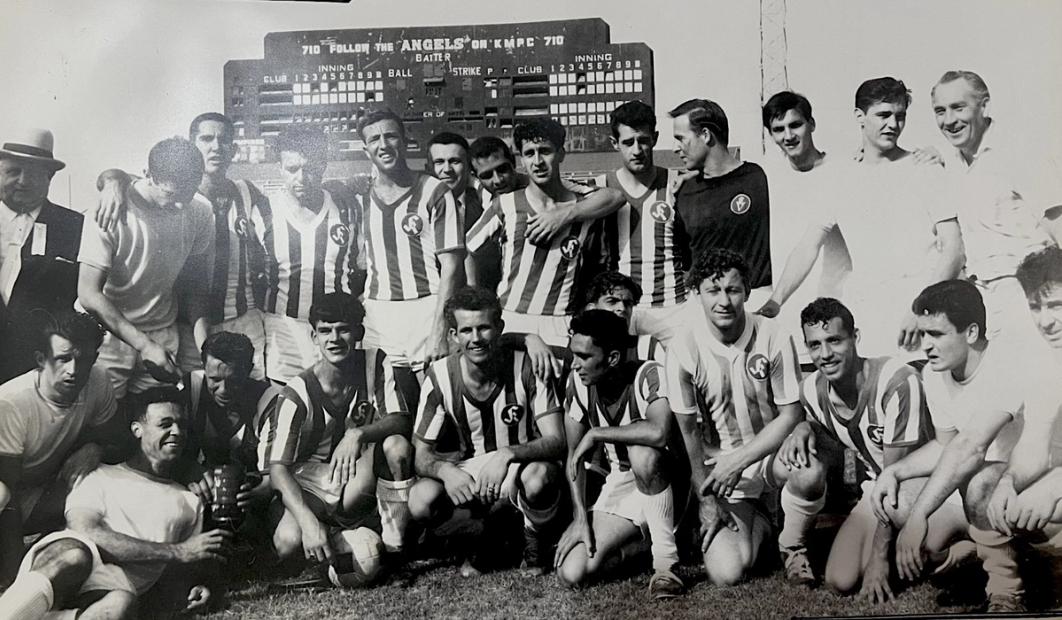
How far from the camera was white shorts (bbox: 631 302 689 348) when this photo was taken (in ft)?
7.49

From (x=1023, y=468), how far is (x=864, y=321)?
21.7 inches

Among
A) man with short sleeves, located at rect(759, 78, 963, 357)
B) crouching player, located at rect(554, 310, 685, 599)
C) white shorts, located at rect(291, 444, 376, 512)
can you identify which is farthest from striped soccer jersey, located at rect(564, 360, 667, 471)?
white shorts, located at rect(291, 444, 376, 512)

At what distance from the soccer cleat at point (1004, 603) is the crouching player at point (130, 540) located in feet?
6.25

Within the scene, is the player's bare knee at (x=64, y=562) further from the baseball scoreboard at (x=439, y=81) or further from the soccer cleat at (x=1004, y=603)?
the soccer cleat at (x=1004, y=603)

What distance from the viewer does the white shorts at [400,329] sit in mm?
2266

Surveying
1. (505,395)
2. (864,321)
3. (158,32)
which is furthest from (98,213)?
(864,321)

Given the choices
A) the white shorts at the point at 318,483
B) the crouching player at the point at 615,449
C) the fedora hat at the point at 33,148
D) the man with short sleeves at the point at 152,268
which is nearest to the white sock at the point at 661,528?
the crouching player at the point at 615,449

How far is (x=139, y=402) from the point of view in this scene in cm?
223

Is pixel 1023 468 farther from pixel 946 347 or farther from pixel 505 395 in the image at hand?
pixel 505 395

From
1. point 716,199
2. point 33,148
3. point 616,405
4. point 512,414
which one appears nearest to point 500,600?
point 512,414

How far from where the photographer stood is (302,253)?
2270 millimetres

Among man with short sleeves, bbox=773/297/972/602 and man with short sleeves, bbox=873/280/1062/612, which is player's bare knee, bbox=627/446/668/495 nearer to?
man with short sleeves, bbox=773/297/972/602

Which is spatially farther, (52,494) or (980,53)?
(980,53)

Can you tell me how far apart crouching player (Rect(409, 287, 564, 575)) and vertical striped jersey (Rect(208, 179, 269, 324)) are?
495mm
